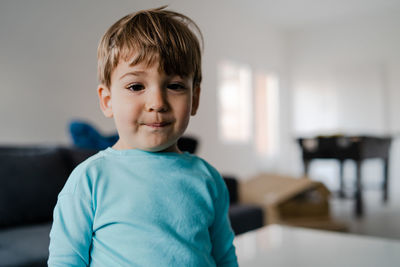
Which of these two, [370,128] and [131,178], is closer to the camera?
[131,178]

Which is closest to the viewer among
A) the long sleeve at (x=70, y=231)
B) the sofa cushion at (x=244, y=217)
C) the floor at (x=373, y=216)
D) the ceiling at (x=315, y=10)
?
the long sleeve at (x=70, y=231)

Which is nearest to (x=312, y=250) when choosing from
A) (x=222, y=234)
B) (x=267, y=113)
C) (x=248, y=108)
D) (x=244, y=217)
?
(x=222, y=234)

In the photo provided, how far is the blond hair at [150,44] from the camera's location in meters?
0.53

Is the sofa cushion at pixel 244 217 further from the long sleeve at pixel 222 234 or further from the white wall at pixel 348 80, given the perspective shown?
the white wall at pixel 348 80

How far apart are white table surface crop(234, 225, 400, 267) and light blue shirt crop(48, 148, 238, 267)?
479 mm

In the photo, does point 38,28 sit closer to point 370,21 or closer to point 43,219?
point 43,219

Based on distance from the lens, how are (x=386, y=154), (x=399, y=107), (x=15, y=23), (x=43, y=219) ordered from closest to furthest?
(x=43, y=219) → (x=15, y=23) → (x=386, y=154) → (x=399, y=107)

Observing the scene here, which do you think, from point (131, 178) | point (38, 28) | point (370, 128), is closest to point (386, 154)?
point (370, 128)

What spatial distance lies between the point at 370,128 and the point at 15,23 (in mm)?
4957

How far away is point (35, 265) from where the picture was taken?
114 cm

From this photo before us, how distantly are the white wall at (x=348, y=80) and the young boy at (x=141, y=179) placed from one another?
5574 mm

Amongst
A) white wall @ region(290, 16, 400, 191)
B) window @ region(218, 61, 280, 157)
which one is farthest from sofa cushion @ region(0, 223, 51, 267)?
white wall @ region(290, 16, 400, 191)

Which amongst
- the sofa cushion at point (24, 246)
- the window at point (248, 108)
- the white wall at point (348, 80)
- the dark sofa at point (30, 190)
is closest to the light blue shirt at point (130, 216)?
the sofa cushion at point (24, 246)

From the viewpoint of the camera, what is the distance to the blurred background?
2.88 metres
